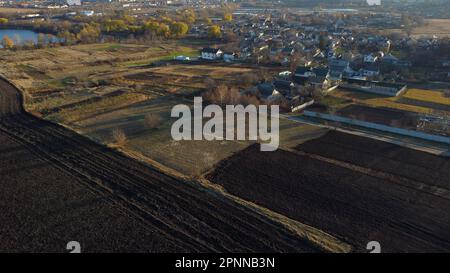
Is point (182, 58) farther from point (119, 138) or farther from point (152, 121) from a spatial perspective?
point (119, 138)

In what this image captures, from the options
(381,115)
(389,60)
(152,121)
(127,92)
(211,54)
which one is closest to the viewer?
(152,121)

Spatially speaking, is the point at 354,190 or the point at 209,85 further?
the point at 209,85

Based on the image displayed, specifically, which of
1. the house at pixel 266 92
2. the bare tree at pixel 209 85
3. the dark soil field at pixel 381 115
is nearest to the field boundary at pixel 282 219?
the house at pixel 266 92

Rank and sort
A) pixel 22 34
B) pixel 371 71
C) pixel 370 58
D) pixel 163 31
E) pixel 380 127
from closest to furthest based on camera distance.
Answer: pixel 380 127
pixel 371 71
pixel 370 58
pixel 163 31
pixel 22 34

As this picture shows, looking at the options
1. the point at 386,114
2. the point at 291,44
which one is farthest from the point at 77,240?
the point at 291,44

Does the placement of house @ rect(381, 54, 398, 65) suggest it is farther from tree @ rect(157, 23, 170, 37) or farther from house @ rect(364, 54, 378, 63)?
tree @ rect(157, 23, 170, 37)

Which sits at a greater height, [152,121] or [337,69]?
[337,69]

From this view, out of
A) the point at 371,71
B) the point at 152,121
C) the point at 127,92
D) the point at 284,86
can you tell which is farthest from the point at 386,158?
the point at 127,92
